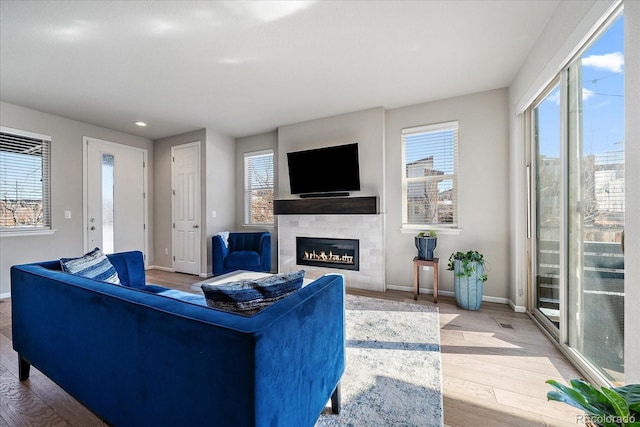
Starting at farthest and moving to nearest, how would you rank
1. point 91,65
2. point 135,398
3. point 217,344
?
point 91,65 < point 135,398 < point 217,344

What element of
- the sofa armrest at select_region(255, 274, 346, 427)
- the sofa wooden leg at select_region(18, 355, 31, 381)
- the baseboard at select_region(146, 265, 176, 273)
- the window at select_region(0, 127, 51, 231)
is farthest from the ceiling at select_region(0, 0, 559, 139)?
the baseboard at select_region(146, 265, 176, 273)

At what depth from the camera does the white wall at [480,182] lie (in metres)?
3.15

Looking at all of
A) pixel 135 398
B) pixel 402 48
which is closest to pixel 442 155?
pixel 402 48

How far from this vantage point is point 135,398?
3.28ft

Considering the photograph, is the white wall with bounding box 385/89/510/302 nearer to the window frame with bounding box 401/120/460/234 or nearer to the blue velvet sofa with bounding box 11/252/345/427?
the window frame with bounding box 401/120/460/234

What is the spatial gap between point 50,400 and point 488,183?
422cm

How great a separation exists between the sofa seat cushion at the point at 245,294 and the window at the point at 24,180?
14.1ft

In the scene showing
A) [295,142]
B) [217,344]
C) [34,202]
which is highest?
[295,142]

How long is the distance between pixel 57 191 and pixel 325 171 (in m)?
3.88

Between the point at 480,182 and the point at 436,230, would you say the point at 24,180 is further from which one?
the point at 480,182

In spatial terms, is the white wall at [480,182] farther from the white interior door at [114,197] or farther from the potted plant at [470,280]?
the white interior door at [114,197]

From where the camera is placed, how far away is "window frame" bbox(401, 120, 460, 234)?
11.1ft

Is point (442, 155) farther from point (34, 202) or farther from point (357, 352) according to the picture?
point (34, 202)

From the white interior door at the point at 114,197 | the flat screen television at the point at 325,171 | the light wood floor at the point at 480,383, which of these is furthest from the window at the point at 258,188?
the light wood floor at the point at 480,383
